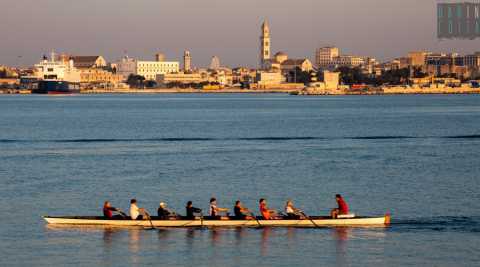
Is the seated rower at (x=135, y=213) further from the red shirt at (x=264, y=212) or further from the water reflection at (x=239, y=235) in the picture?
the red shirt at (x=264, y=212)

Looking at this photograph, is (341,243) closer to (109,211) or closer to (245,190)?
(109,211)

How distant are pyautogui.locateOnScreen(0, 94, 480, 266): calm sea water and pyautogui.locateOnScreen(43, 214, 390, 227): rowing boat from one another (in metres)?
0.41

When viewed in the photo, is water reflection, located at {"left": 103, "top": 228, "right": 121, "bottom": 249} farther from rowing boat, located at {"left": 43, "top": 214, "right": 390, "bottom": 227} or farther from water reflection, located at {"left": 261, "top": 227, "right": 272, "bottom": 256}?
water reflection, located at {"left": 261, "top": 227, "right": 272, "bottom": 256}

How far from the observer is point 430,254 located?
92.8ft

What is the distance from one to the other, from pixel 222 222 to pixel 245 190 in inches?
383

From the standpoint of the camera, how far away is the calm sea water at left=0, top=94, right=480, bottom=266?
94.0 feet

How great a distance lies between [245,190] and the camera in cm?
4231

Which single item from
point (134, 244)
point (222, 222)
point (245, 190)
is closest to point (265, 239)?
point (222, 222)

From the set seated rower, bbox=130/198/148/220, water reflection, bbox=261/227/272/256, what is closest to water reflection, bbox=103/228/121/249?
seated rower, bbox=130/198/148/220

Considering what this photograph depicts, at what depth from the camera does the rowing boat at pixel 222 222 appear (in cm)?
3253

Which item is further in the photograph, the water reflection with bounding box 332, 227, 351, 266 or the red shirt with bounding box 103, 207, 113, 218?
the red shirt with bounding box 103, 207, 113, 218

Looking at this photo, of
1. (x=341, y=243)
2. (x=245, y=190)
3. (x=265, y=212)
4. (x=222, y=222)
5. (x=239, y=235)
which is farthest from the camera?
(x=245, y=190)

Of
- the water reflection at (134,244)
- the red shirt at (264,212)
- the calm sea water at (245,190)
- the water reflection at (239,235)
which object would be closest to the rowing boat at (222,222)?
the red shirt at (264,212)

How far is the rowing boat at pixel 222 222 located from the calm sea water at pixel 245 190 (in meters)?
0.41
